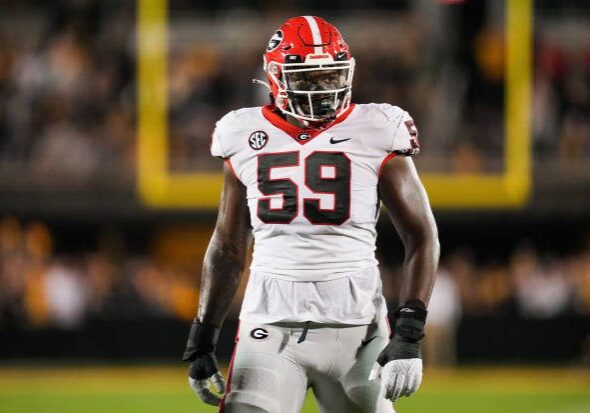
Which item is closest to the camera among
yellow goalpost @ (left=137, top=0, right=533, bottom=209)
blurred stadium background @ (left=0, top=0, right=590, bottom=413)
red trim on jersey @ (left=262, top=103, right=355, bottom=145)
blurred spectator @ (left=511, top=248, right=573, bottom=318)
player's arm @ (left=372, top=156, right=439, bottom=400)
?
player's arm @ (left=372, top=156, right=439, bottom=400)

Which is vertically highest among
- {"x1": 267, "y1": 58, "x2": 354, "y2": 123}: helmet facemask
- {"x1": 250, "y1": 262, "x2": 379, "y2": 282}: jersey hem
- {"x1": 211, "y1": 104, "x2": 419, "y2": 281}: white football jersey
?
{"x1": 267, "y1": 58, "x2": 354, "y2": 123}: helmet facemask

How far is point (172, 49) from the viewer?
13.9m

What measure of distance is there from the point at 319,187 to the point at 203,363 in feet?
2.35

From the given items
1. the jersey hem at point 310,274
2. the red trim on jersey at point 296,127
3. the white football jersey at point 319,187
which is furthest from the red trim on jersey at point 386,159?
the jersey hem at point 310,274

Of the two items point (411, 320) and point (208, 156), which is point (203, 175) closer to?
point (208, 156)

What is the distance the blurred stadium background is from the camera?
39.7 ft

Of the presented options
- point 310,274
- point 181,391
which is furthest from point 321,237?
point 181,391

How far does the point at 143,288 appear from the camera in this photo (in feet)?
43.0

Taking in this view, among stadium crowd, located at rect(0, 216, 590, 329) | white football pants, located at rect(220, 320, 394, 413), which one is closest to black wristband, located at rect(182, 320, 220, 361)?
white football pants, located at rect(220, 320, 394, 413)

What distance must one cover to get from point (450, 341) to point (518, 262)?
5.86 ft

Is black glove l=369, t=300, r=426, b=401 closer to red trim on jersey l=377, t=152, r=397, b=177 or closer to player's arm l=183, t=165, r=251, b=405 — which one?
red trim on jersey l=377, t=152, r=397, b=177

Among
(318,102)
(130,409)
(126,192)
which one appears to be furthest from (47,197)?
(318,102)

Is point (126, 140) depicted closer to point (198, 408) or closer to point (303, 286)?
point (198, 408)

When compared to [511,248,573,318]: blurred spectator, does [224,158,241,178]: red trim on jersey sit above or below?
above
